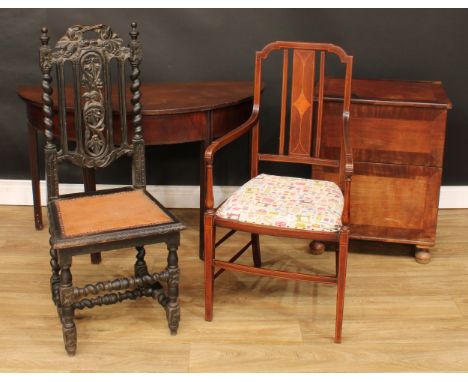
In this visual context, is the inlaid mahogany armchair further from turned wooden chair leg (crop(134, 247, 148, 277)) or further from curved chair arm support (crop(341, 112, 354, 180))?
turned wooden chair leg (crop(134, 247, 148, 277))

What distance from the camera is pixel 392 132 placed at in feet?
10.9

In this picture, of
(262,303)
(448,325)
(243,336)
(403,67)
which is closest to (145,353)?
(243,336)

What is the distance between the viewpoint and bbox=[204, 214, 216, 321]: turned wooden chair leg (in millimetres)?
2844

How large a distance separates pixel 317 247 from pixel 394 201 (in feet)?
1.44

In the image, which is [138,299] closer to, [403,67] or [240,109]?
[240,109]

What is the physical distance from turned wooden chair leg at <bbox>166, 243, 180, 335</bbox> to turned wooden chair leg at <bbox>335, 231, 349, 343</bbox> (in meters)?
0.61

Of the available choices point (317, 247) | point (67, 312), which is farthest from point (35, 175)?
point (317, 247)

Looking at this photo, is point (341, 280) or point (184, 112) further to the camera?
point (184, 112)

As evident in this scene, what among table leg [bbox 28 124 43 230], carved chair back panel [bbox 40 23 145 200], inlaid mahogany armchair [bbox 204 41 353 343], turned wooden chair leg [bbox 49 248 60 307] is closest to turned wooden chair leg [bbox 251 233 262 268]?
inlaid mahogany armchair [bbox 204 41 353 343]

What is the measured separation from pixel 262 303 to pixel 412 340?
2.11ft

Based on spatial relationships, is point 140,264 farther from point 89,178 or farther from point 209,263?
point 89,178

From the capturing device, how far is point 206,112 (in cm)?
323

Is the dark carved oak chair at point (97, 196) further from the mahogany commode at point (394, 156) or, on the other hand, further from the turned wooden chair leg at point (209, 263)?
the mahogany commode at point (394, 156)

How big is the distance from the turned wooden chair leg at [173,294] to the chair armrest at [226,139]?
0.39 metres
